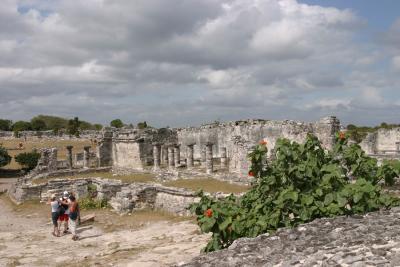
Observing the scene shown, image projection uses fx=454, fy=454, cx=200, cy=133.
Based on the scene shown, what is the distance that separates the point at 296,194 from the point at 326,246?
1376mm

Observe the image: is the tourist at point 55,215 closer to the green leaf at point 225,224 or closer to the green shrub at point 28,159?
the green leaf at point 225,224

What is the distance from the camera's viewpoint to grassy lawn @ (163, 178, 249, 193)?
16391 mm

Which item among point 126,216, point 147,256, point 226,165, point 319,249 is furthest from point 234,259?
point 226,165

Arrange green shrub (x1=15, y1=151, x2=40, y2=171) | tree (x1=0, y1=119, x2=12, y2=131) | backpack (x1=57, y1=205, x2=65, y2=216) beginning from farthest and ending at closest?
tree (x1=0, y1=119, x2=12, y2=131), green shrub (x1=15, y1=151, x2=40, y2=171), backpack (x1=57, y1=205, x2=65, y2=216)

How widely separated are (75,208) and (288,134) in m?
14.9

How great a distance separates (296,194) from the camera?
19.4 feet

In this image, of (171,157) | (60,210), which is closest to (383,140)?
(171,157)

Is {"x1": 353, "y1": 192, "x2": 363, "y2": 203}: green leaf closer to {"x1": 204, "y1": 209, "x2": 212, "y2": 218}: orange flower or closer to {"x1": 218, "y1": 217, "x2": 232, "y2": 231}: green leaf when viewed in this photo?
{"x1": 218, "y1": 217, "x2": 232, "y2": 231}: green leaf

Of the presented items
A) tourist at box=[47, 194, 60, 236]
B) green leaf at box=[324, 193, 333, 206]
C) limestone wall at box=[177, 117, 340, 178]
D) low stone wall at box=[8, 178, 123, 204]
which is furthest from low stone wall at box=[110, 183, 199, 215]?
green leaf at box=[324, 193, 333, 206]

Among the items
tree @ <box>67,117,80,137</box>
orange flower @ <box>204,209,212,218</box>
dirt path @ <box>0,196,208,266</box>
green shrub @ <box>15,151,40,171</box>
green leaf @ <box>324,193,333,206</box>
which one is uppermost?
tree @ <box>67,117,80,137</box>

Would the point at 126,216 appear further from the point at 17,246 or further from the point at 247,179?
the point at 247,179

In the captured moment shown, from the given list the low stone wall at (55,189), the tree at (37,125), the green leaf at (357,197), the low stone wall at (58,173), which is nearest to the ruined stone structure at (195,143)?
the low stone wall at (58,173)

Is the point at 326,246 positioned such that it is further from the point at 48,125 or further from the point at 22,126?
the point at 48,125

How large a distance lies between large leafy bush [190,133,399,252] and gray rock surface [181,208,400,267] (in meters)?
0.32
